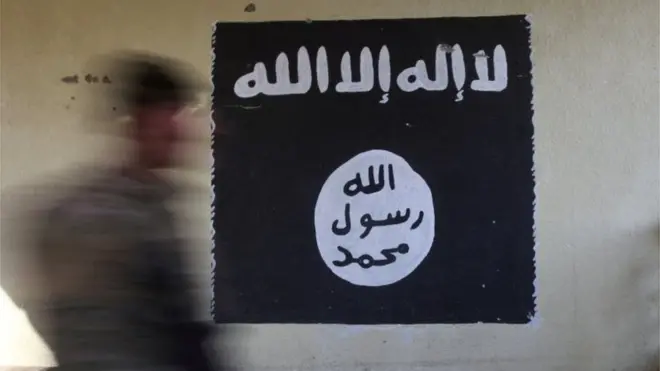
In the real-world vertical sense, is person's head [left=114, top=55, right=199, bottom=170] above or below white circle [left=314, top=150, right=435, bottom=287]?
above

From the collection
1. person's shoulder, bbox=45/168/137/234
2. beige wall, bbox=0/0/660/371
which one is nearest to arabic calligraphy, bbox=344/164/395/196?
beige wall, bbox=0/0/660/371

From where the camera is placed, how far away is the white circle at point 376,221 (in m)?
1.97

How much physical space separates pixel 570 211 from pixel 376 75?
2.24 ft

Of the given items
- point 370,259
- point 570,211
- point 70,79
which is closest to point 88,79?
point 70,79

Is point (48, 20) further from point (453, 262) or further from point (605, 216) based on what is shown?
point (605, 216)

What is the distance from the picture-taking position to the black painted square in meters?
1.95

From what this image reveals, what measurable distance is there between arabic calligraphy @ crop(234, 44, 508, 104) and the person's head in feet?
0.73

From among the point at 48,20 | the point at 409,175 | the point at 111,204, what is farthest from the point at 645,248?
the point at 48,20

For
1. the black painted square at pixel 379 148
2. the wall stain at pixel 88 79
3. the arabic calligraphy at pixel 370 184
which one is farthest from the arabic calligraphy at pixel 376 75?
the wall stain at pixel 88 79

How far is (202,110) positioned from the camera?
1995 mm

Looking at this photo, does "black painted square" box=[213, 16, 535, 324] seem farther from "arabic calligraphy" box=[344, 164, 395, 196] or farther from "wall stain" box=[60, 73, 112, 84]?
"wall stain" box=[60, 73, 112, 84]

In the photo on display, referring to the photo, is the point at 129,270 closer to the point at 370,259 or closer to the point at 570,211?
the point at 370,259

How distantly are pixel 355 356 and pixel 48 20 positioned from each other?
137 cm

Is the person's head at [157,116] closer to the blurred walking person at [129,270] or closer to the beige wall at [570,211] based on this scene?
the blurred walking person at [129,270]
